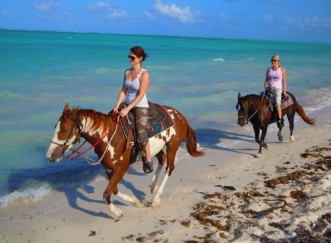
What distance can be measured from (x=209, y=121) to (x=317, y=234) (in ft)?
27.9

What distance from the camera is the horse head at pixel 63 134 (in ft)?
16.0

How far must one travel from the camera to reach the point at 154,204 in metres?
6.05

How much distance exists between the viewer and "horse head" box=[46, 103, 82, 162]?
16.0 ft

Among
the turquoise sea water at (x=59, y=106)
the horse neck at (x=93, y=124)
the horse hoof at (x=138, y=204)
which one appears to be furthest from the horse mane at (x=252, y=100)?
the horse neck at (x=93, y=124)

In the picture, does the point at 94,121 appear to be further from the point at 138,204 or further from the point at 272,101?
the point at 272,101

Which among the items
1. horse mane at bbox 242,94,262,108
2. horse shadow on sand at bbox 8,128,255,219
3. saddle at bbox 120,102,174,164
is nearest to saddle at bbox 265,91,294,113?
horse mane at bbox 242,94,262,108

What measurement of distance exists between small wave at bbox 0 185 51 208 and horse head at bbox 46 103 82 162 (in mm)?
2081

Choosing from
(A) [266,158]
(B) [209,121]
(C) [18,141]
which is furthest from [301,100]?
(C) [18,141]

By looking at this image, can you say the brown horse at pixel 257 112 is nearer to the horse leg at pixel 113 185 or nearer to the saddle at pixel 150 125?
the saddle at pixel 150 125

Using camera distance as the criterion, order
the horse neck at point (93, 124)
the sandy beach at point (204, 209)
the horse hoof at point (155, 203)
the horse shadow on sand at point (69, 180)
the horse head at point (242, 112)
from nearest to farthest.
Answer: the sandy beach at point (204, 209), the horse neck at point (93, 124), the horse hoof at point (155, 203), the horse shadow on sand at point (69, 180), the horse head at point (242, 112)

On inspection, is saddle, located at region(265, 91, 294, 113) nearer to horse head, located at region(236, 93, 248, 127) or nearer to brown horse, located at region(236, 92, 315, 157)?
brown horse, located at region(236, 92, 315, 157)

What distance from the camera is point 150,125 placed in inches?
230

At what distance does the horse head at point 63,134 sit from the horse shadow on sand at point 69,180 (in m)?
1.50

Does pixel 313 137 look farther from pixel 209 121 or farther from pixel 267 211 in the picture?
pixel 267 211
